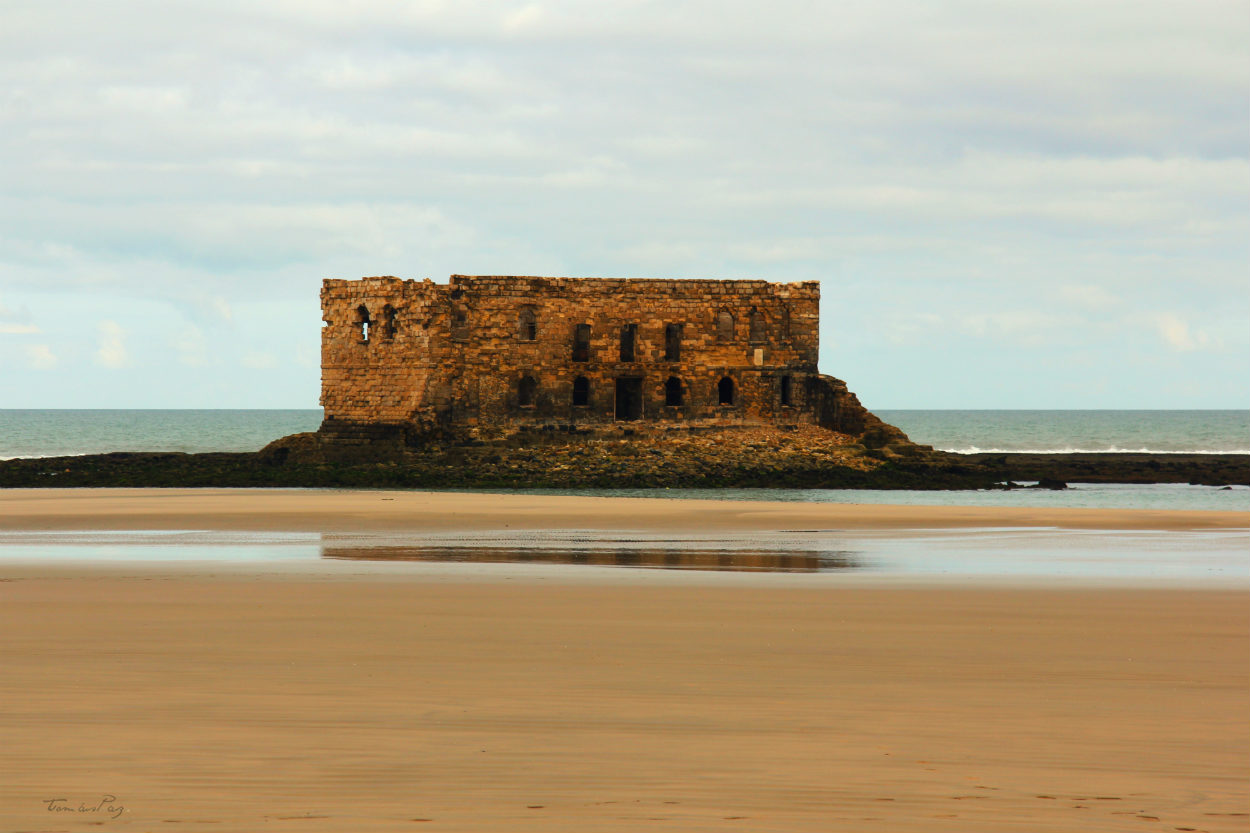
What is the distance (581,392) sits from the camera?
1544 inches

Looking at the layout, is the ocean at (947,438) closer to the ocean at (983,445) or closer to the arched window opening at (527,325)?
the ocean at (983,445)

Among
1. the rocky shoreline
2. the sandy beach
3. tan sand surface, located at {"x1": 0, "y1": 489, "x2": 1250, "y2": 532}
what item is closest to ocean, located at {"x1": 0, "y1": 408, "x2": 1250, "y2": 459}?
the rocky shoreline

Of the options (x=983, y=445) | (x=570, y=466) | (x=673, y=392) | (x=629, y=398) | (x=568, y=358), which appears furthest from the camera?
(x=983, y=445)

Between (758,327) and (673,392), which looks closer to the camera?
(673,392)

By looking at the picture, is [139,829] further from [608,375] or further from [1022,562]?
[608,375]

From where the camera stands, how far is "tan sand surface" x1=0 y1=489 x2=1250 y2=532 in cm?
1930

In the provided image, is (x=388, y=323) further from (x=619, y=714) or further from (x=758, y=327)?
(x=619, y=714)

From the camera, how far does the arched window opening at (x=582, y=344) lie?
38.6 metres

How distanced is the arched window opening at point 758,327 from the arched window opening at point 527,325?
587 centimetres

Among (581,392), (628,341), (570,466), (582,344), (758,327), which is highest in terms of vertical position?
(758,327)

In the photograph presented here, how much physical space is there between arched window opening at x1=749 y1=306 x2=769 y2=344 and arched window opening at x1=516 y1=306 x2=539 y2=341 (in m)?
5.87
